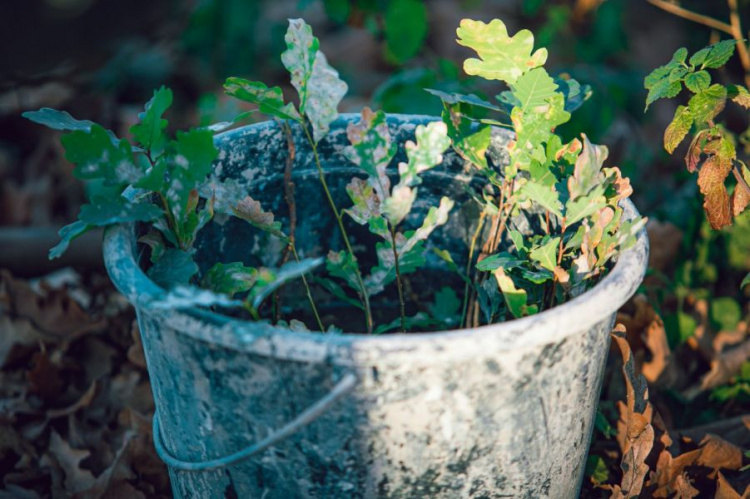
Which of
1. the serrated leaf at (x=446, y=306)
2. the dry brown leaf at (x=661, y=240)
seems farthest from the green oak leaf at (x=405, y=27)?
the serrated leaf at (x=446, y=306)

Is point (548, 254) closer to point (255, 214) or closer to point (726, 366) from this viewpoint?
point (255, 214)

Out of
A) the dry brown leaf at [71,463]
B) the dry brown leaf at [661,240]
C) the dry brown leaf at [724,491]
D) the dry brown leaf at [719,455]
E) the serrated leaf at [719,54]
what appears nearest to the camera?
the serrated leaf at [719,54]

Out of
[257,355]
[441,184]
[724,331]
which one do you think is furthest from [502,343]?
[724,331]

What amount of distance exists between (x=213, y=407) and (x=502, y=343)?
1.48 ft

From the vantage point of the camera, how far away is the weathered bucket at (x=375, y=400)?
106cm

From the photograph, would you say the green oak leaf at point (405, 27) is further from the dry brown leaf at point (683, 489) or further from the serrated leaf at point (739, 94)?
the dry brown leaf at point (683, 489)

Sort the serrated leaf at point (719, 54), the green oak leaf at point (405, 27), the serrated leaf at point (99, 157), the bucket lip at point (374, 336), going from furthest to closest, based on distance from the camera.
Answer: the green oak leaf at point (405, 27)
the serrated leaf at point (719, 54)
the serrated leaf at point (99, 157)
the bucket lip at point (374, 336)

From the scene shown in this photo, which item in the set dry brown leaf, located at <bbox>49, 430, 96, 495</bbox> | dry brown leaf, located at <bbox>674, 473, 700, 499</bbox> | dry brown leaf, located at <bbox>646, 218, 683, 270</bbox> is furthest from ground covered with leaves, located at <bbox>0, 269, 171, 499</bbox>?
dry brown leaf, located at <bbox>646, 218, 683, 270</bbox>

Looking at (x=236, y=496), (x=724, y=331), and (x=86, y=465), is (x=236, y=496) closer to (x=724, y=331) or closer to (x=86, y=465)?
(x=86, y=465)

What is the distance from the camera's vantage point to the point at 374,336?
1.05 metres

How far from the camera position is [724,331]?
7.21 feet

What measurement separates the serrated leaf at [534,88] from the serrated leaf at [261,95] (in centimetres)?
40

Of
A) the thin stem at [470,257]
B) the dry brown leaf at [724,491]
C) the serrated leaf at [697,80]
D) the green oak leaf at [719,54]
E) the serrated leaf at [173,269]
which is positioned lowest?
the dry brown leaf at [724,491]

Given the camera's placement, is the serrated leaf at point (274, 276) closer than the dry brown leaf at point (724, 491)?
Yes
